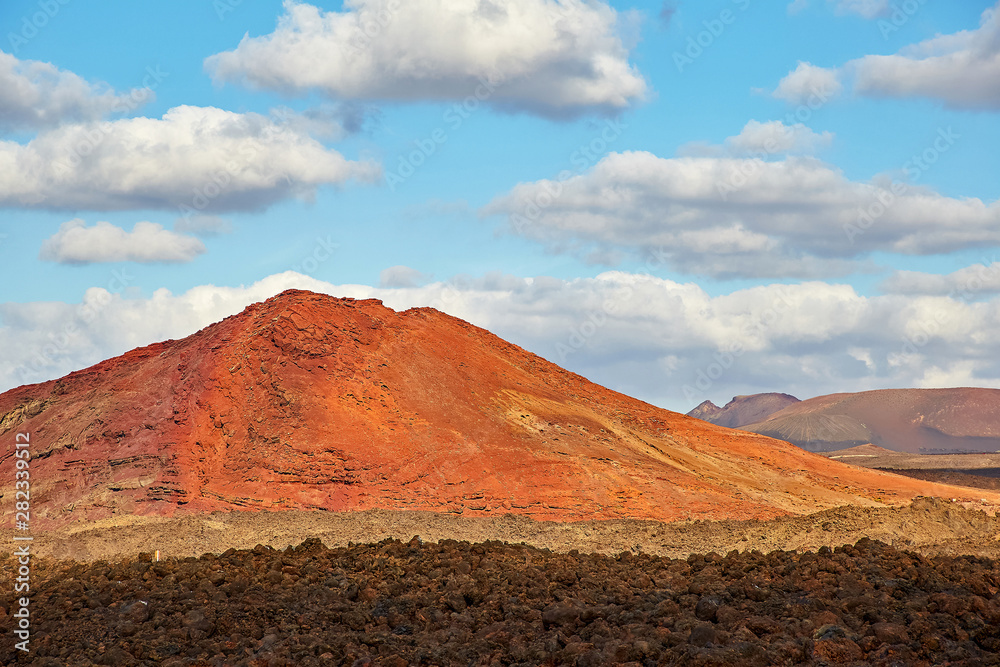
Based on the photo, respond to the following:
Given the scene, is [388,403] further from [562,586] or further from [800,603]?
[800,603]

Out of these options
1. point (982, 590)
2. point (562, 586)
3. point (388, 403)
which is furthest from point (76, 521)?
point (982, 590)

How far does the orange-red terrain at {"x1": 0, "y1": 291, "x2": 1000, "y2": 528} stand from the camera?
31.8 metres

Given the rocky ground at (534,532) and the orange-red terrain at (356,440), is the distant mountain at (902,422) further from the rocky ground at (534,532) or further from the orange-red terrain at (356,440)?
the rocky ground at (534,532)

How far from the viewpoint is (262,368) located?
3666 centimetres

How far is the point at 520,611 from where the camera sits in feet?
43.8

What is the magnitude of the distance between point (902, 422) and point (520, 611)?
163 m

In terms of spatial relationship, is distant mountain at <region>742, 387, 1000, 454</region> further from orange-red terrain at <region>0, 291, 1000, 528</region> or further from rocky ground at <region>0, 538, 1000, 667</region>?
rocky ground at <region>0, 538, 1000, 667</region>

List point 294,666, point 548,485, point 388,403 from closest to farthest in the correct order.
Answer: point 294,666, point 548,485, point 388,403

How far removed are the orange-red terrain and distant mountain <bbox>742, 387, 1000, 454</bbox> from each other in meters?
117

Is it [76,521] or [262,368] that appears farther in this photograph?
[262,368]

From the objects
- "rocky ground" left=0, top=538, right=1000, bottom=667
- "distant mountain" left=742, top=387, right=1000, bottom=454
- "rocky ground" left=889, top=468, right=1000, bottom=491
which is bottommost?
"rocky ground" left=0, top=538, right=1000, bottom=667

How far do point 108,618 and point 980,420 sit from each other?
17119 cm

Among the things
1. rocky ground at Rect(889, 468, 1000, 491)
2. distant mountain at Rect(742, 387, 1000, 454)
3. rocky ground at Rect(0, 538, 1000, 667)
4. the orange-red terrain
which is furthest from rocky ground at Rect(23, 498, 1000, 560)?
distant mountain at Rect(742, 387, 1000, 454)

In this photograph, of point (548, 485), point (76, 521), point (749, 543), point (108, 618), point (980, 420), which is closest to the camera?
point (108, 618)
